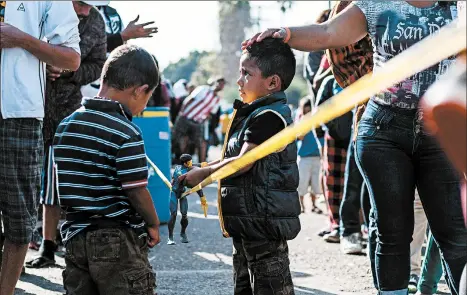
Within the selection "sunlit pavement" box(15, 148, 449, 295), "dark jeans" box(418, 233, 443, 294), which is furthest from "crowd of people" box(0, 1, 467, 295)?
"sunlit pavement" box(15, 148, 449, 295)

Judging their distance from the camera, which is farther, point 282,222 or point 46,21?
point 46,21

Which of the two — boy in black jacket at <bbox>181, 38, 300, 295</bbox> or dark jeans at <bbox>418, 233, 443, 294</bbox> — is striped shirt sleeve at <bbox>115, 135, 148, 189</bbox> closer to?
boy in black jacket at <bbox>181, 38, 300, 295</bbox>

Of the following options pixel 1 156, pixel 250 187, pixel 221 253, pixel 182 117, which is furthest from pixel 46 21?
pixel 182 117

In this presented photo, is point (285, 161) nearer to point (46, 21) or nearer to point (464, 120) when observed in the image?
point (46, 21)

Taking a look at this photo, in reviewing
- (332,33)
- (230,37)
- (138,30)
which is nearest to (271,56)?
(332,33)

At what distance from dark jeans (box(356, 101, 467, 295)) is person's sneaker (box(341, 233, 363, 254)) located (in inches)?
115

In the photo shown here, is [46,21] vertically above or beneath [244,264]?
above

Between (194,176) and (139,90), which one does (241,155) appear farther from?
(139,90)

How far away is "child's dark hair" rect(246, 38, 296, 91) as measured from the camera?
392 cm

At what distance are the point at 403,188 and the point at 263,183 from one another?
2.11 ft

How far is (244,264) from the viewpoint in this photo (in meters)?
4.08

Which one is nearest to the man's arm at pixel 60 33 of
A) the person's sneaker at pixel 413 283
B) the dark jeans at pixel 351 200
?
the person's sneaker at pixel 413 283

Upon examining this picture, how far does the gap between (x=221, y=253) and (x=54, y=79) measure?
2.10m

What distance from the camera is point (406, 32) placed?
151 inches
